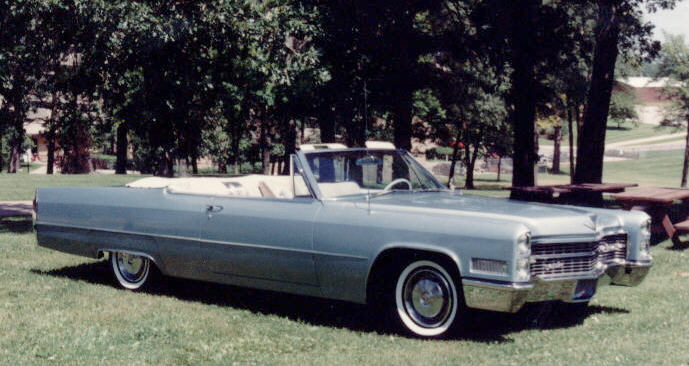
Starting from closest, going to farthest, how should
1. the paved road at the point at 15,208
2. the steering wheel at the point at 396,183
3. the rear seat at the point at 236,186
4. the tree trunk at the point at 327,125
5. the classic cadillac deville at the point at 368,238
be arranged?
the classic cadillac deville at the point at 368,238 → the steering wheel at the point at 396,183 → the rear seat at the point at 236,186 → the paved road at the point at 15,208 → the tree trunk at the point at 327,125

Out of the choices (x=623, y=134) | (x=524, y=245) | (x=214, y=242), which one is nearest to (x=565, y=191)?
(x=214, y=242)

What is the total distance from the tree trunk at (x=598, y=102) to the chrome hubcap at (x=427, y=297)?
526 inches

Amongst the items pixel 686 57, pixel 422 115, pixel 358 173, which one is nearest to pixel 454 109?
pixel 422 115

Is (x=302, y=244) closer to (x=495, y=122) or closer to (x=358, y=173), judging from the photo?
(x=358, y=173)

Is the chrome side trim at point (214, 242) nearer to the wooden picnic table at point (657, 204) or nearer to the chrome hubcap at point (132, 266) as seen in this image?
the chrome hubcap at point (132, 266)

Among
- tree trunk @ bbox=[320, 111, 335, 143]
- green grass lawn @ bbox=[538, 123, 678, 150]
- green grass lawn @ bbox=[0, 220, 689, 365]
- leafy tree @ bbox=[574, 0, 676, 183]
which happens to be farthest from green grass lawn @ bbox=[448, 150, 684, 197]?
green grass lawn @ bbox=[0, 220, 689, 365]

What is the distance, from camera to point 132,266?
8.52 m

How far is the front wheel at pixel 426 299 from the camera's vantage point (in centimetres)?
639

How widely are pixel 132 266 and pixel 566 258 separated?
176 inches

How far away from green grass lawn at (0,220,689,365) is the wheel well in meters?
0.35

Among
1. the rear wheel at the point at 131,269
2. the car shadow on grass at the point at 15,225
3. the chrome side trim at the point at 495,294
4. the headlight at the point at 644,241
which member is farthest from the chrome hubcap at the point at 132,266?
the car shadow on grass at the point at 15,225

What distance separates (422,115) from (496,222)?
3071 centimetres

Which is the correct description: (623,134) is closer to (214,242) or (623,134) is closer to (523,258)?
(214,242)

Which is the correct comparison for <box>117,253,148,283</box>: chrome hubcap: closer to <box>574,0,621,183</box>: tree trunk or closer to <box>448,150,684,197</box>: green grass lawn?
<box>574,0,621,183</box>: tree trunk
